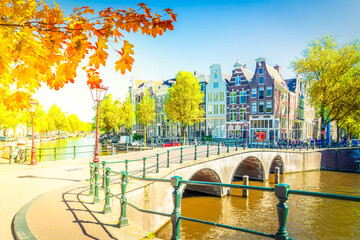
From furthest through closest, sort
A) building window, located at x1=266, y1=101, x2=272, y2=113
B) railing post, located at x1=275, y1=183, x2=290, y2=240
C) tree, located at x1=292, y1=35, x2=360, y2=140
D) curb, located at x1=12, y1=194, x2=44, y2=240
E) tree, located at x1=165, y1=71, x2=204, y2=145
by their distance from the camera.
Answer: building window, located at x1=266, y1=101, x2=272, y2=113
tree, located at x1=165, y1=71, x2=204, y2=145
tree, located at x1=292, y1=35, x2=360, y2=140
curb, located at x1=12, y1=194, x2=44, y2=240
railing post, located at x1=275, y1=183, x2=290, y2=240

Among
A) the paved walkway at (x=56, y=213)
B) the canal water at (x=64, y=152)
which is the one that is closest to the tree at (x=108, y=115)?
the canal water at (x=64, y=152)

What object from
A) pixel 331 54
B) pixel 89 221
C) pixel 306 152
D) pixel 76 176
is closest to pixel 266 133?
pixel 306 152

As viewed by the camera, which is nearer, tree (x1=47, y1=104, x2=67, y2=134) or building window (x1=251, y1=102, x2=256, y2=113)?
building window (x1=251, y1=102, x2=256, y2=113)

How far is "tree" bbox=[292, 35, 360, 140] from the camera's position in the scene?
98.0 ft

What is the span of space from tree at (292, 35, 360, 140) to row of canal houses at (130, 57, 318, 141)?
17.1 feet

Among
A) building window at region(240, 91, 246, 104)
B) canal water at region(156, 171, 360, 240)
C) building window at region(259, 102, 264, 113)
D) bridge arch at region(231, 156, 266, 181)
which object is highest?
building window at region(240, 91, 246, 104)

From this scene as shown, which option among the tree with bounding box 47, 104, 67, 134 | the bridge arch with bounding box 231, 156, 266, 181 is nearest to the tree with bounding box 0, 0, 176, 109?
the bridge arch with bounding box 231, 156, 266, 181

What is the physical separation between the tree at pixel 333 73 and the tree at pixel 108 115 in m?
30.6

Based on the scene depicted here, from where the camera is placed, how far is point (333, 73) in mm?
30344

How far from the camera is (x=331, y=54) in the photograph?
30.8m

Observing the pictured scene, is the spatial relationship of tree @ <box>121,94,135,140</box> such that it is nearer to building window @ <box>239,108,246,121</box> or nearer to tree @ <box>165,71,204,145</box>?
tree @ <box>165,71,204,145</box>

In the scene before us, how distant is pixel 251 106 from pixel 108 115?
24.7 m

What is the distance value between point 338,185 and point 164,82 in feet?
119

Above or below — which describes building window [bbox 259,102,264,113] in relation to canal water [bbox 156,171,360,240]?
above
